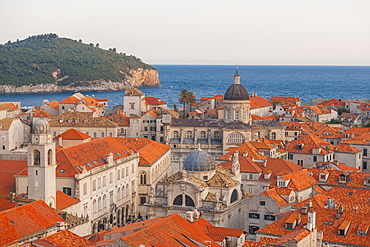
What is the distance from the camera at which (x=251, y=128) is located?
90750 mm

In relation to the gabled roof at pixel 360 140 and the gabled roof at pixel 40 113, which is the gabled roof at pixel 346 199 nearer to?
the gabled roof at pixel 360 140

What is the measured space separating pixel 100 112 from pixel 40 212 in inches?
3351

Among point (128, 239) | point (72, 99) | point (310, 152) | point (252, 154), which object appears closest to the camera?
point (128, 239)

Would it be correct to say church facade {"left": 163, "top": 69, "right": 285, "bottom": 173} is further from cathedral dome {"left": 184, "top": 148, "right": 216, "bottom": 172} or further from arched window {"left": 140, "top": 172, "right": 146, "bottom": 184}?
cathedral dome {"left": 184, "top": 148, "right": 216, "bottom": 172}

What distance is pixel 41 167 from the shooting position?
55.2 meters

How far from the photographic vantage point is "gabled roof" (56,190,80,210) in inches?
2232

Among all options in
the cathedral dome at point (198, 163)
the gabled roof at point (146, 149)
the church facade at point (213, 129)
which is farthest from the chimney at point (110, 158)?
the church facade at point (213, 129)

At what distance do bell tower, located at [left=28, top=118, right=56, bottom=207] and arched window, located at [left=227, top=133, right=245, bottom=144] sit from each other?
38.9m

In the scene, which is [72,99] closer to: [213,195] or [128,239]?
[213,195]

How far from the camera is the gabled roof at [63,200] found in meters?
56.7

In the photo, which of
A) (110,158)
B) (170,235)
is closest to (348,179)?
(110,158)

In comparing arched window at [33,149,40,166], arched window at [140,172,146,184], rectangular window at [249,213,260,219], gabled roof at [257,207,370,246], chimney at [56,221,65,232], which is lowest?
arched window at [140,172,146,184]

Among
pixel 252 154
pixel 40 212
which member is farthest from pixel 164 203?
pixel 252 154

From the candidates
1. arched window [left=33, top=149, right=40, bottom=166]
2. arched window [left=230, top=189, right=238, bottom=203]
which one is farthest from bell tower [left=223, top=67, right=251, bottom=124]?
arched window [left=33, top=149, right=40, bottom=166]
